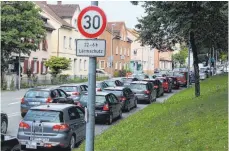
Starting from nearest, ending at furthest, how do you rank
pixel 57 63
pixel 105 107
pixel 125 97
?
pixel 105 107 < pixel 125 97 < pixel 57 63

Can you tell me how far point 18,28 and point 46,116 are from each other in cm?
3007

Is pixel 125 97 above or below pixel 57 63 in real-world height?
below

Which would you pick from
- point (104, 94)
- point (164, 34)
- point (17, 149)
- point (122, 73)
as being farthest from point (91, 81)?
point (122, 73)

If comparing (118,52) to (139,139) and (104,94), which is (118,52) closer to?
(104,94)

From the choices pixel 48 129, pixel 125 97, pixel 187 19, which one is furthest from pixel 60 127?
pixel 125 97

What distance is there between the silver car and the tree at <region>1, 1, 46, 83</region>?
27662 millimetres

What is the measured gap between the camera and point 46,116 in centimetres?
1245

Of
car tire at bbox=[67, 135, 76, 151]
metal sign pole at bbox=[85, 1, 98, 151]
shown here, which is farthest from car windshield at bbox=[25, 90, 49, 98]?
metal sign pole at bbox=[85, 1, 98, 151]

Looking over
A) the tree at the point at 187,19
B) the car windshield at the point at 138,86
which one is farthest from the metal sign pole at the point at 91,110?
the car windshield at the point at 138,86

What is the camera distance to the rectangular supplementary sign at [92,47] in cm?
745

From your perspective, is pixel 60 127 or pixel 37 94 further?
pixel 37 94

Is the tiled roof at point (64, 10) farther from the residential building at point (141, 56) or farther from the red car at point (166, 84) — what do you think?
the residential building at point (141, 56)

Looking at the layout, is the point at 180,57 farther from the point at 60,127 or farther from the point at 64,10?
the point at 60,127

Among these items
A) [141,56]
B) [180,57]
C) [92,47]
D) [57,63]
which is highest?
[141,56]
